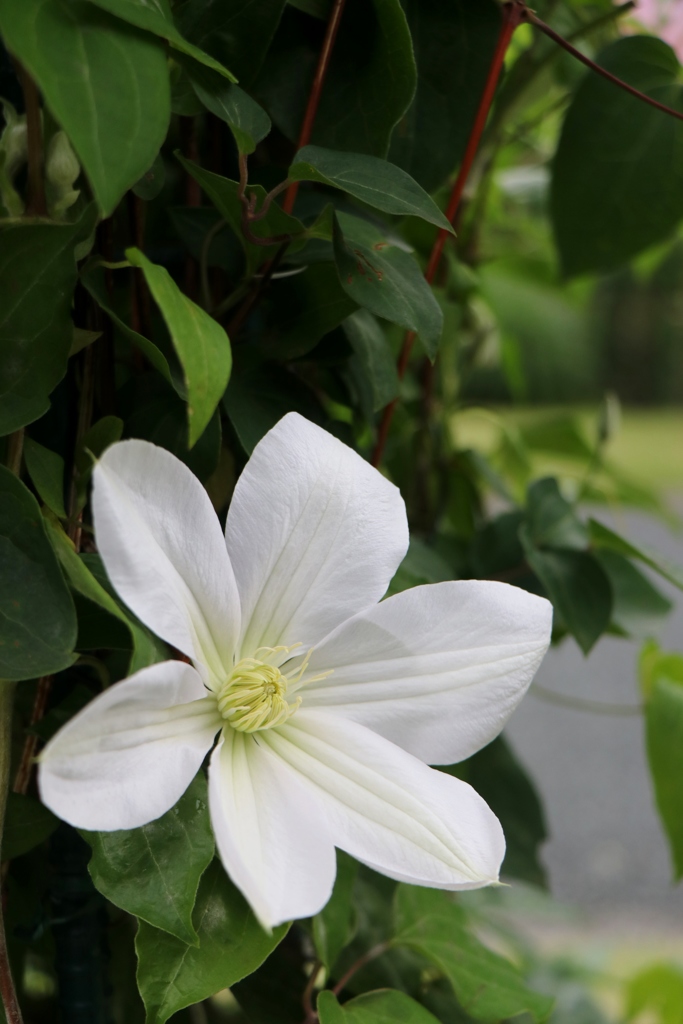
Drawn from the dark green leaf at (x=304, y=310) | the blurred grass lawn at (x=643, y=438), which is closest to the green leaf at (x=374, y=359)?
the dark green leaf at (x=304, y=310)

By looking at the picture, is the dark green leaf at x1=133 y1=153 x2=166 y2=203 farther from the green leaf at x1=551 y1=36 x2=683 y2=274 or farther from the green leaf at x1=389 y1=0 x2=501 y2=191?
the green leaf at x1=551 y1=36 x2=683 y2=274

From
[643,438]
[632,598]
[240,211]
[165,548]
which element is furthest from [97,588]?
[643,438]

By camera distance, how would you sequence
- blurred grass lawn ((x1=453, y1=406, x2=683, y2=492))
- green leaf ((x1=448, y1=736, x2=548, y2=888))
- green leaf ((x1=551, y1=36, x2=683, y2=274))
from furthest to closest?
blurred grass lawn ((x1=453, y1=406, x2=683, y2=492))
green leaf ((x1=448, y1=736, x2=548, y2=888))
green leaf ((x1=551, y1=36, x2=683, y2=274))

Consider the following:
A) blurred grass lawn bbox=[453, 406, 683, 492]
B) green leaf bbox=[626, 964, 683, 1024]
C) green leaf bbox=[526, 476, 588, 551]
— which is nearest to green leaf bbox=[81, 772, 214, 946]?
green leaf bbox=[526, 476, 588, 551]

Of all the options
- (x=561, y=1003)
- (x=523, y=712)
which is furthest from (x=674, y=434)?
(x=561, y=1003)

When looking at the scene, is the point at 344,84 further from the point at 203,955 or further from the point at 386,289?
the point at 203,955

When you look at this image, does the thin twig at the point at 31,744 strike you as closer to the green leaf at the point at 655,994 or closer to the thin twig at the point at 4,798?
the thin twig at the point at 4,798
